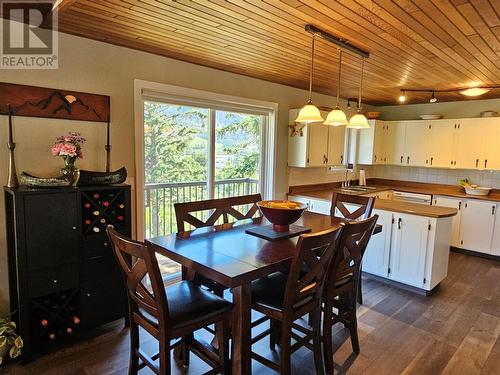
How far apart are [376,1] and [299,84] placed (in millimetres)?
2447

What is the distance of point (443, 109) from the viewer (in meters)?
5.44

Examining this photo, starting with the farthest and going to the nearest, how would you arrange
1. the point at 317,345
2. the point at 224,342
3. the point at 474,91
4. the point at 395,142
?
the point at 395,142 < the point at 474,91 < the point at 317,345 < the point at 224,342

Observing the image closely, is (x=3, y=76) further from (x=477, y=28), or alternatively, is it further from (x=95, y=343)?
(x=477, y=28)

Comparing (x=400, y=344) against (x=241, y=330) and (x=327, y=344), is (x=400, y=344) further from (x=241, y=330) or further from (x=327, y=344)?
(x=241, y=330)

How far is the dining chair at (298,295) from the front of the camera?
69.7 inches

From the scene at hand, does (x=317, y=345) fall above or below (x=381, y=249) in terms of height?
below

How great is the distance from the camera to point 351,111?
5.20 meters

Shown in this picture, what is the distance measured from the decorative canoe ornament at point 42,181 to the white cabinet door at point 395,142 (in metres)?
5.05

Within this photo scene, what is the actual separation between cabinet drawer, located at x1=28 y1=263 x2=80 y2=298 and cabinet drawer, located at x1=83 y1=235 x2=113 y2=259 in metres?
0.12

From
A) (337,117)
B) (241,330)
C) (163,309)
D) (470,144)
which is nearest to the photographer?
(163,309)

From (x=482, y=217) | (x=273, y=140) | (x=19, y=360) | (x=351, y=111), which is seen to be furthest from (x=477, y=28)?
(x=19, y=360)

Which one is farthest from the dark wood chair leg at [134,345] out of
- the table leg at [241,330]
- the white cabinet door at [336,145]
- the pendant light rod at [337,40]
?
the white cabinet door at [336,145]

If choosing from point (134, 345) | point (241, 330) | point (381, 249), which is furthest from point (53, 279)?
point (381, 249)

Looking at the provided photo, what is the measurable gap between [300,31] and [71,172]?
75.6 inches
